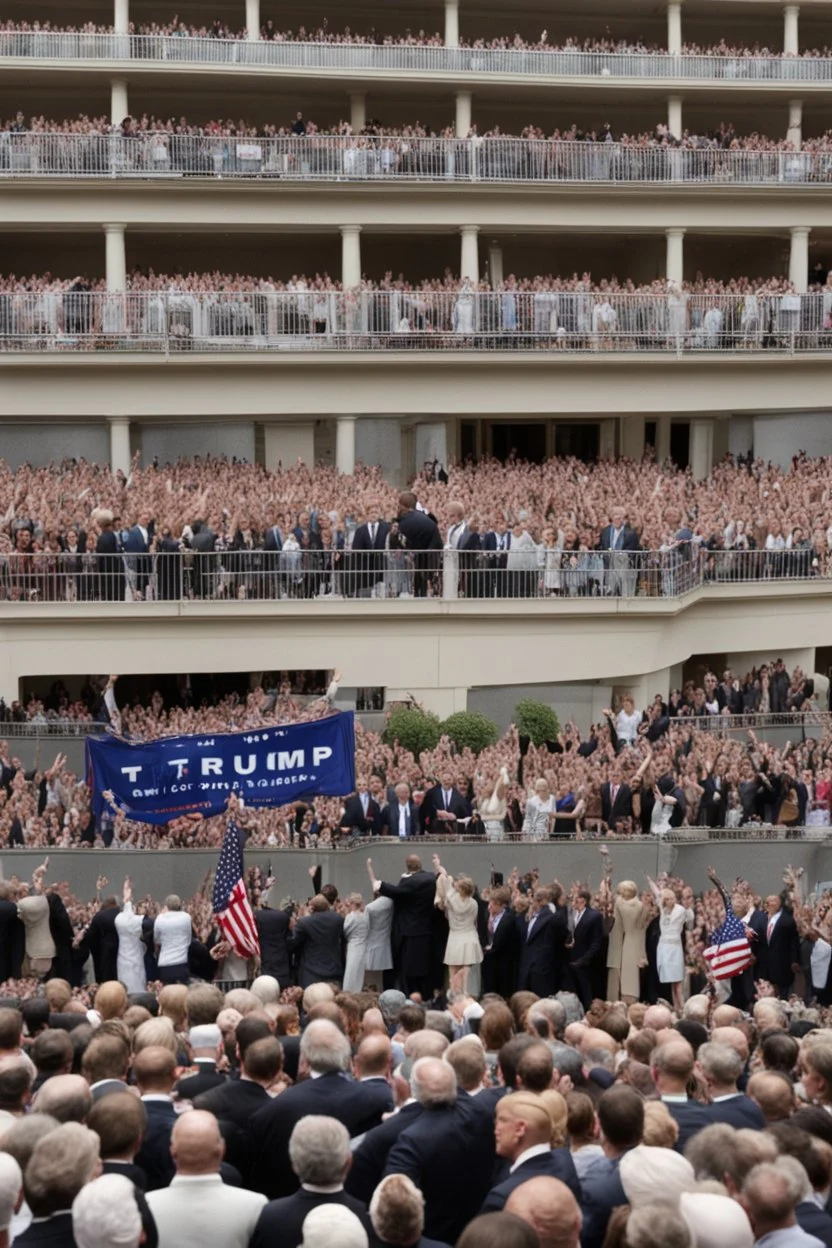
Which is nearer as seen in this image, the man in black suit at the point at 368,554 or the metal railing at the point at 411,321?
the man in black suit at the point at 368,554

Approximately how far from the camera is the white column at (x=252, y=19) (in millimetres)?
38906

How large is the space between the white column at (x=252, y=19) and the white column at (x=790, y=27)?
11.8m

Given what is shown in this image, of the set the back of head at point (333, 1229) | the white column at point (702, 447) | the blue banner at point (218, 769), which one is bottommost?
the blue banner at point (218, 769)

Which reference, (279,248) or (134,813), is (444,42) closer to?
(279,248)

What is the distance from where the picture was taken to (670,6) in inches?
1629

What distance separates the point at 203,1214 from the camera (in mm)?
7871

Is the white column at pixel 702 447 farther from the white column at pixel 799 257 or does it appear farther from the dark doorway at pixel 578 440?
the white column at pixel 799 257

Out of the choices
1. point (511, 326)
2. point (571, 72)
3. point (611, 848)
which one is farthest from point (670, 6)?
point (611, 848)

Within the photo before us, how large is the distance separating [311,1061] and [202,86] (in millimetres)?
33507

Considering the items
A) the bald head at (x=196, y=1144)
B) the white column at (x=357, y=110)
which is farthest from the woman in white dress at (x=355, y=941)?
the white column at (x=357, y=110)

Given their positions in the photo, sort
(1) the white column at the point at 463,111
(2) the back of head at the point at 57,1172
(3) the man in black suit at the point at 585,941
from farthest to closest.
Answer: (1) the white column at the point at 463,111 → (3) the man in black suit at the point at 585,941 → (2) the back of head at the point at 57,1172

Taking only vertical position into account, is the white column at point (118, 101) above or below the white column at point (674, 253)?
above

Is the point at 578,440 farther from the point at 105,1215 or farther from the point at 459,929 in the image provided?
the point at 105,1215

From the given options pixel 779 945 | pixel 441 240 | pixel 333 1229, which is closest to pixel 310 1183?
pixel 333 1229
